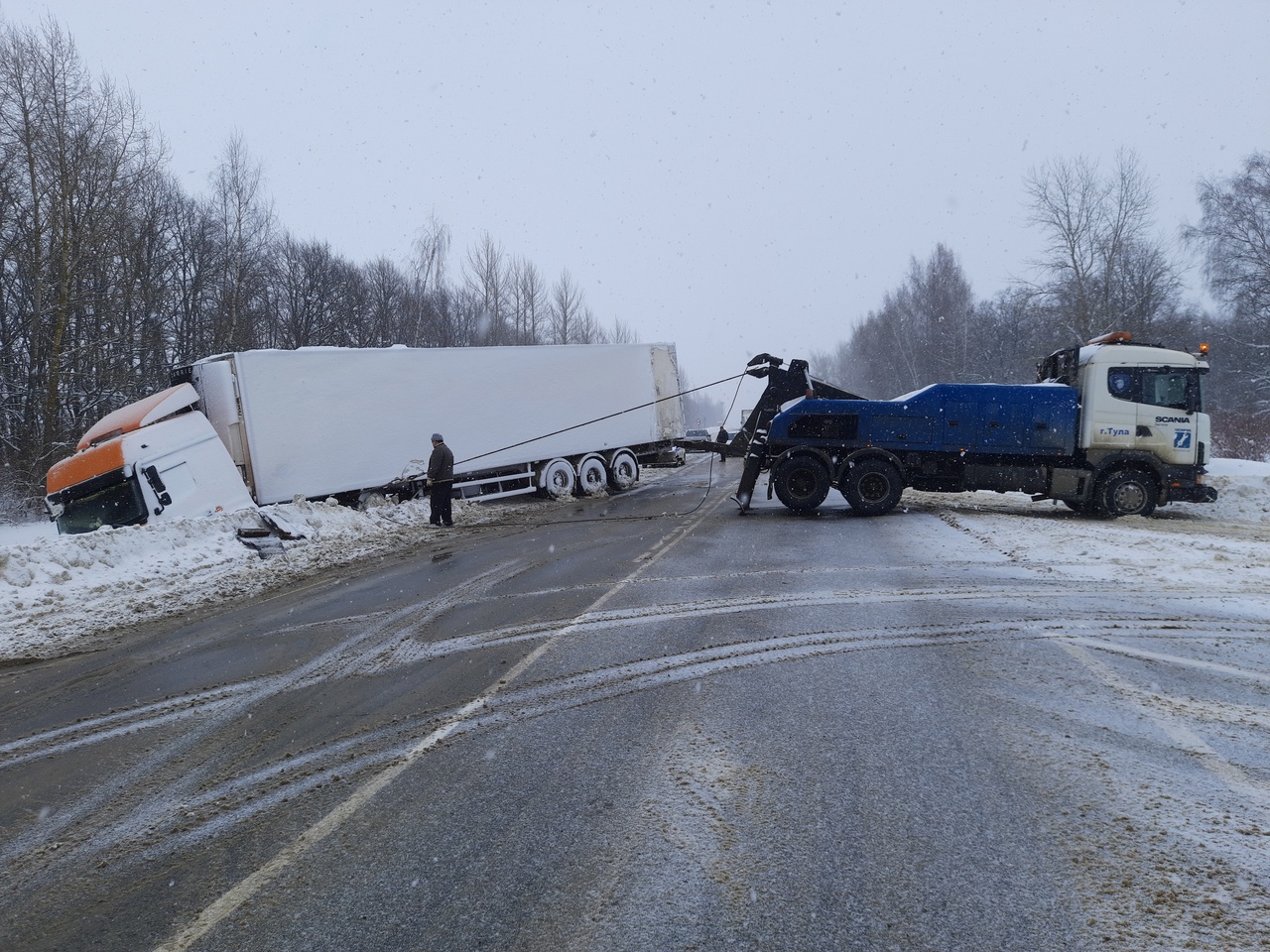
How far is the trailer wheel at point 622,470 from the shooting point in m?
20.8

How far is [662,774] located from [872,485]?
11722 mm

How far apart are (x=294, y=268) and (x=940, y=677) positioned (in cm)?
5065

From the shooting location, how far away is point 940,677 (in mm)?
5418

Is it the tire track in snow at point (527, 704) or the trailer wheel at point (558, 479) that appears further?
the trailer wheel at point (558, 479)

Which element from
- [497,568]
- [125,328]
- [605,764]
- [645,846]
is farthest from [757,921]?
[125,328]

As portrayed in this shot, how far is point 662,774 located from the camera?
399 centimetres

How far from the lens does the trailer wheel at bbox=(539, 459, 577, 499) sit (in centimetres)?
1908

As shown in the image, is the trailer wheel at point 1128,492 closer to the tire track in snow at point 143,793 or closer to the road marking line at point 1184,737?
the road marking line at point 1184,737

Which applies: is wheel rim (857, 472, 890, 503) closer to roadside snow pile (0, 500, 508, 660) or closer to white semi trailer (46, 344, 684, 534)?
white semi trailer (46, 344, 684, 534)

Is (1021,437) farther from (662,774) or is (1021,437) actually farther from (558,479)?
(662,774)

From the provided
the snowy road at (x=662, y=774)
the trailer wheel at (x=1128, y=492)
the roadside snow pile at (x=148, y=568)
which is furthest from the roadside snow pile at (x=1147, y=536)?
the roadside snow pile at (x=148, y=568)

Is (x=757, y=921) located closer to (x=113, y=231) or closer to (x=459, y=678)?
(x=459, y=678)

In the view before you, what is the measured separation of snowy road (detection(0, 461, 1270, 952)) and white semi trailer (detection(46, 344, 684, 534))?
5.23m

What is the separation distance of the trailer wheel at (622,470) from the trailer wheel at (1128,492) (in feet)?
37.0
